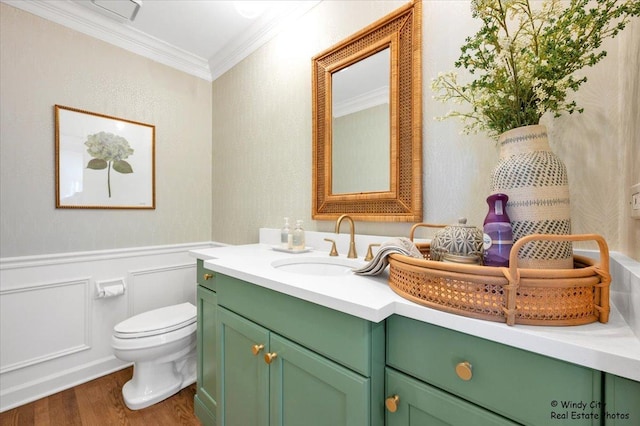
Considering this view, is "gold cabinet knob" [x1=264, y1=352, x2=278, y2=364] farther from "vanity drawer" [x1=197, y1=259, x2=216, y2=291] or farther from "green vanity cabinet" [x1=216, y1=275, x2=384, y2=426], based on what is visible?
"vanity drawer" [x1=197, y1=259, x2=216, y2=291]

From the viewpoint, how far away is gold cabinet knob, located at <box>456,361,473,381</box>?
0.58 m

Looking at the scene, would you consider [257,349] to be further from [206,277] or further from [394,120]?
[394,120]

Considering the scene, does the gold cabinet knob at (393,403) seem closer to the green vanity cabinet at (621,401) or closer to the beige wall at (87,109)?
the green vanity cabinet at (621,401)

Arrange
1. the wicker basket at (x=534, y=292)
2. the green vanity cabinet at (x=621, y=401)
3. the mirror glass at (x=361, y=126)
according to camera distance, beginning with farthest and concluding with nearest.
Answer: the mirror glass at (x=361, y=126)
the wicker basket at (x=534, y=292)
the green vanity cabinet at (x=621, y=401)

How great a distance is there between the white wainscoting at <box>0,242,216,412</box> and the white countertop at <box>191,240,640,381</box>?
149 centimetres

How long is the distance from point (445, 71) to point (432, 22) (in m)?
0.23

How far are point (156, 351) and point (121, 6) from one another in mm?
2160

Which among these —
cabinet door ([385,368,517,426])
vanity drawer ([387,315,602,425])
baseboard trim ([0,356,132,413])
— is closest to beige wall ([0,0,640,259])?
vanity drawer ([387,315,602,425])

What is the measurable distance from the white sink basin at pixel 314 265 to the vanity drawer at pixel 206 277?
39cm

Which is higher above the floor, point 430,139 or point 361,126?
point 361,126

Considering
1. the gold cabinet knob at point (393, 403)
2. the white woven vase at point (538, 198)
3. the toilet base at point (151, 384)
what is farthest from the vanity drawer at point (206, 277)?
the white woven vase at point (538, 198)

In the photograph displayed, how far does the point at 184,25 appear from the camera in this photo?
1966 millimetres

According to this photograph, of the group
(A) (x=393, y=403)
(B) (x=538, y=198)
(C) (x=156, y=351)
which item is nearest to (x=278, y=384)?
(A) (x=393, y=403)

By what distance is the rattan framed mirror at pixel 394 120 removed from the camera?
1.18m
